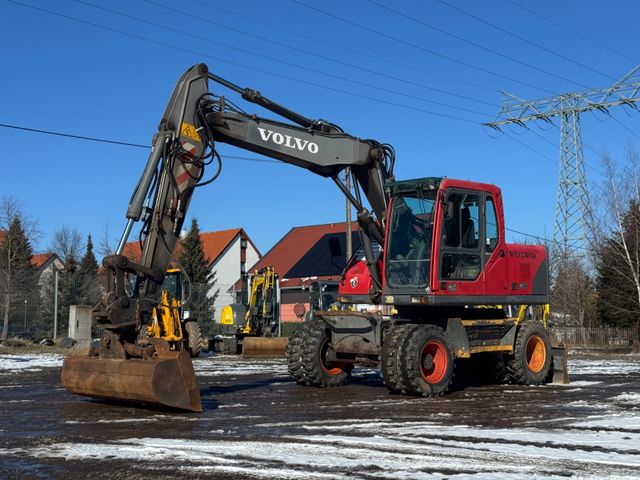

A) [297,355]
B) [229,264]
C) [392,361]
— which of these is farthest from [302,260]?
[392,361]

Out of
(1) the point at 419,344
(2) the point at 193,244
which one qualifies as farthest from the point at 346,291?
(2) the point at 193,244

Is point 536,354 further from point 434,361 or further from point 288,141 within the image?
point 288,141

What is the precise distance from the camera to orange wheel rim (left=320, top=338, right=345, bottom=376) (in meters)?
13.1

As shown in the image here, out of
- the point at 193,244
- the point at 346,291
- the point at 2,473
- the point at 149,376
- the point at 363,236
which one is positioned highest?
the point at 193,244

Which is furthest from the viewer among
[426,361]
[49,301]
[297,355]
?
[49,301]

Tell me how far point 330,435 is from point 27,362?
14.1m

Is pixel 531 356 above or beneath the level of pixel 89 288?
→ beneath

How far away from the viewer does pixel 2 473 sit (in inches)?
247

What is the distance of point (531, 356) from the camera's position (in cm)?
1418

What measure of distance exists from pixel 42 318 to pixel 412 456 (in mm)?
28009

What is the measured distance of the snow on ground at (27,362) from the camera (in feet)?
57.9

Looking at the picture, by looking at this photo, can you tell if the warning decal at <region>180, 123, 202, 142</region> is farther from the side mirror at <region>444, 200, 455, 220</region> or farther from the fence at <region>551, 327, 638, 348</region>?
the fence at <region>551, 327, 638, 348</region>

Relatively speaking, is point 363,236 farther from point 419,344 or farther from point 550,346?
point 550,346

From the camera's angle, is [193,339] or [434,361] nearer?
[434,361]
